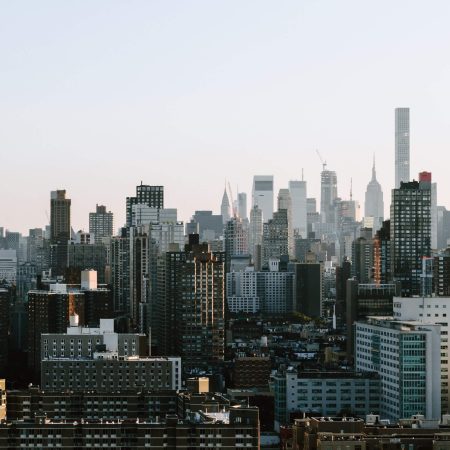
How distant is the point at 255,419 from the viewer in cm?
Answer: 4622

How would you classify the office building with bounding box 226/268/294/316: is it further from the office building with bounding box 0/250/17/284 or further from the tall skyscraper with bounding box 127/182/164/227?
the office building with bounding box 0/250/17/284

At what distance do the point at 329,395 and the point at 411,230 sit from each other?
204 feet

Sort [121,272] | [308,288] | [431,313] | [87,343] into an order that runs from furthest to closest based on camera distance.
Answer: [308,288] < [121,272] < [87,343] < [431,313]

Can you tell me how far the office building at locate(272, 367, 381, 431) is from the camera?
6669 centimetres

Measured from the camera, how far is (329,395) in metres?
66.9

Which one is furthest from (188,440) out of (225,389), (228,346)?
(228,346)

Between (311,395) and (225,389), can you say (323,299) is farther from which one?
(311,395)

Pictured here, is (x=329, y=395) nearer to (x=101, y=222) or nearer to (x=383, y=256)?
(x=383, y=256)

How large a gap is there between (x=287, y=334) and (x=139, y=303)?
12.4 m

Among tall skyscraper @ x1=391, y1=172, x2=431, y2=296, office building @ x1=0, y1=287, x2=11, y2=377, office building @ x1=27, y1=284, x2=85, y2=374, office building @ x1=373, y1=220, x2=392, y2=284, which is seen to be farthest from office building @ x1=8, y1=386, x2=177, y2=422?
office building @ x1=373, y1=220, x2=392, y2=284

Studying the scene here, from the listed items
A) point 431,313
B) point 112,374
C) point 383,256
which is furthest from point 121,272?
point 112,374

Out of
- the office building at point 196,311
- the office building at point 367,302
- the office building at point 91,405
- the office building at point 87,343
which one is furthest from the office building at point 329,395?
the office building at point 367,302

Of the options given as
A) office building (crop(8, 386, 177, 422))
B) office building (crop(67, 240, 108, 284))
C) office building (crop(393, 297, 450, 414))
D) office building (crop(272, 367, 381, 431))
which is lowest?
office building (crop(272, 367, 381, 431))

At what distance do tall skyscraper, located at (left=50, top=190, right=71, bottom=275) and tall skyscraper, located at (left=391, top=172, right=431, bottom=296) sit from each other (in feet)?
148
